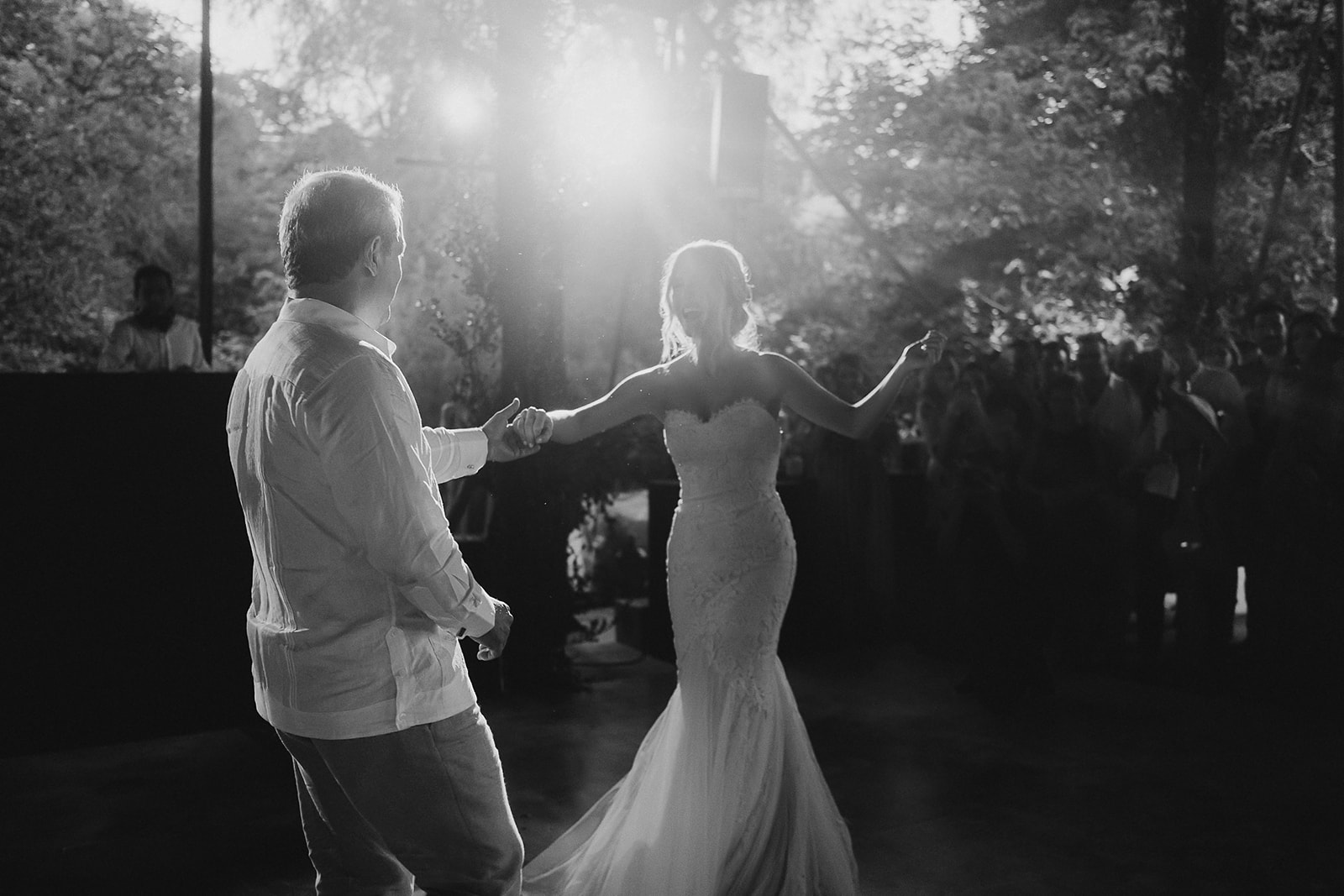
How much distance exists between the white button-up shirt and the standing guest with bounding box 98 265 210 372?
21.7 feet

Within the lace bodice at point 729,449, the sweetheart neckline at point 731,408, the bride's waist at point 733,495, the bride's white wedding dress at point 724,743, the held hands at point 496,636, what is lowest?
the bride's white wedding dress at point 724,743

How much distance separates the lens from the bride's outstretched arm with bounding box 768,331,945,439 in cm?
400

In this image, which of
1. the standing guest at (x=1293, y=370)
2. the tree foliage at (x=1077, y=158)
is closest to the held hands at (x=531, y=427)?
the standing guest at (x=1293, y=370)

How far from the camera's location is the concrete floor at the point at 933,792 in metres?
4.36

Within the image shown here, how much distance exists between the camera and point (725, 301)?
13.6 ft

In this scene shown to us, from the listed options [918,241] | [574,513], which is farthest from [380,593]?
[918,241]

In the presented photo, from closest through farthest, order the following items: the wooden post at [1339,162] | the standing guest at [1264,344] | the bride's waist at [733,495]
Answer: the bride's waist at [733,495] → the standing guest at [1264,344] → the wooden post at [1339,162]

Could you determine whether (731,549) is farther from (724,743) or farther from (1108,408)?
(1108,408)

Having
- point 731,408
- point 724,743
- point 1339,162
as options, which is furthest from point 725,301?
point 1339,162

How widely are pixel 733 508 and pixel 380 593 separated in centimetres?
218

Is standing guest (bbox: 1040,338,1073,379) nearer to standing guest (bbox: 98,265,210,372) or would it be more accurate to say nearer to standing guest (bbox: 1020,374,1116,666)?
standing guest (bbox: 1020,374,1116,666)

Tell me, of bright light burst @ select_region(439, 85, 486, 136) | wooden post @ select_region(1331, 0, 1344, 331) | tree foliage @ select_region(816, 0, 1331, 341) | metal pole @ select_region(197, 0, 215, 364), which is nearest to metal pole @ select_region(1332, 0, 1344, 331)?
wooden post @ select_region(1331, 0, 1344, 331)

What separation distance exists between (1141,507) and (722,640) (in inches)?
180

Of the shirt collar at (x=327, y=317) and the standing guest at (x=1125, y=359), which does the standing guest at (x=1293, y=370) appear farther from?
the shirt collar at (x=327, y=317)
